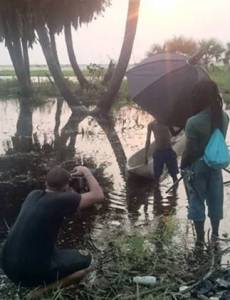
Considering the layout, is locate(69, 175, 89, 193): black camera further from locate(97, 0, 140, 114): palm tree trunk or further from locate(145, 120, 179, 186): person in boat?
locate(97, 0, 140, 114): palm tree trunk

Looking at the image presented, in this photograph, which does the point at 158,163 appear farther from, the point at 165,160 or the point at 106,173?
the point at 106,173

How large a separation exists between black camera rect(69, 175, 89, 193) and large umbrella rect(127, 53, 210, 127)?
108 inches

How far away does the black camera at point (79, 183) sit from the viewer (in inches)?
217

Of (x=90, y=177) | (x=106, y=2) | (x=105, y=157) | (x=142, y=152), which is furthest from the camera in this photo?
A: (x=106, y=2)

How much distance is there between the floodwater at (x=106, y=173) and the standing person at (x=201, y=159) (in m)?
0.66

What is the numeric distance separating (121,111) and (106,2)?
1092cm

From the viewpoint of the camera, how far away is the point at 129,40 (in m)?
20.3

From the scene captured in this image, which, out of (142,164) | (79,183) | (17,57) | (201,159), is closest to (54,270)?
(79,183)

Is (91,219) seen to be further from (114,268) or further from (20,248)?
(20,248)

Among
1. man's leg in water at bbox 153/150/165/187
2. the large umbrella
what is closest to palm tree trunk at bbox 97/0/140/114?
man's leg in water at bbox 153/150/165/187

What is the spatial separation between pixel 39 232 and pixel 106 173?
6298 millimetres

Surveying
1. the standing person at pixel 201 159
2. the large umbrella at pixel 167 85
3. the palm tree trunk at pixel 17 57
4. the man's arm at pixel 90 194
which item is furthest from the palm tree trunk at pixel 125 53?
the man's arm at pixel 90 194

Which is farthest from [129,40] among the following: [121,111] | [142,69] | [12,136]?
[142,69]

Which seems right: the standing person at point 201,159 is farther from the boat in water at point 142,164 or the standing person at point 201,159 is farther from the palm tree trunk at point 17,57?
the palm tree trunk at point 17,57
